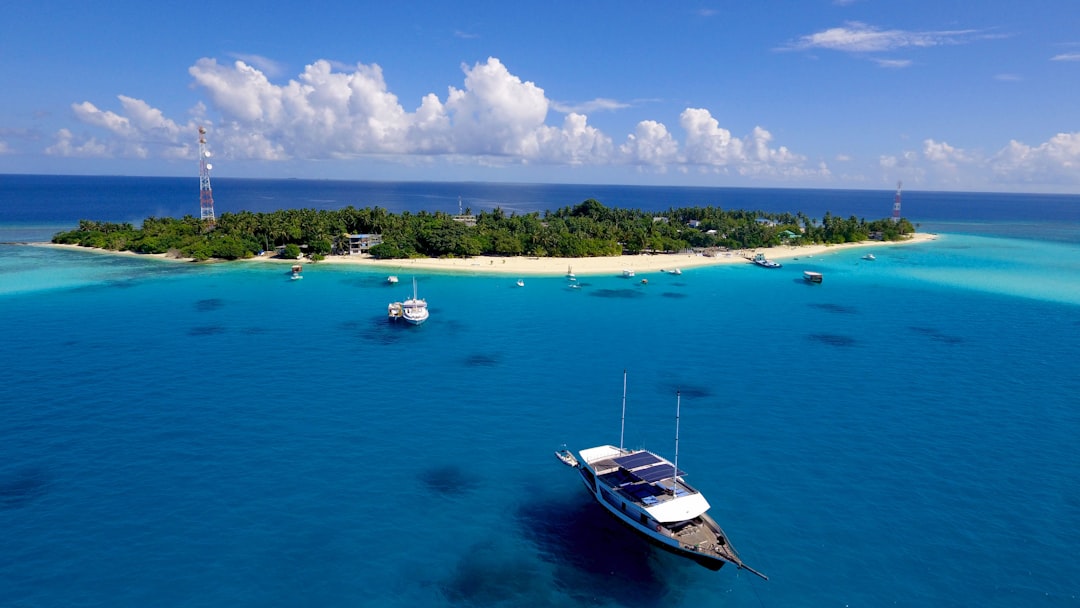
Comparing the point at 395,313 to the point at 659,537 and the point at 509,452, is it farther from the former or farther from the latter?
the point at 659,537

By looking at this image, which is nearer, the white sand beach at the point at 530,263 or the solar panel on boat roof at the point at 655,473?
the solar panel on boat roof at the point at 655,473

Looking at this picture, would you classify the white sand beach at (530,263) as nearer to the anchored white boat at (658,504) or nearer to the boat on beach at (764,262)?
the boat on beach at (764,262)

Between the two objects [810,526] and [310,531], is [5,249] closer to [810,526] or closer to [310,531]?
[310,531]

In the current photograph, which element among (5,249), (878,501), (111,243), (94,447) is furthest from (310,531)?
(5,249)

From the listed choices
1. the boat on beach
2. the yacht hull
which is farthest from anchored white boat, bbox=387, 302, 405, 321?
the boat on beach

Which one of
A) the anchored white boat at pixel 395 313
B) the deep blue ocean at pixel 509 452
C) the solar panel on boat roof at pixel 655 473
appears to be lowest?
the deep blue ocean at pixel 509 452

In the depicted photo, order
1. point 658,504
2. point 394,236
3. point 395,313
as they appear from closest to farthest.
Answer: point 658,504, point 395,313, point 394,236

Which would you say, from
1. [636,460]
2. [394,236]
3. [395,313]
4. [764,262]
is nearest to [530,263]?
[394,236]

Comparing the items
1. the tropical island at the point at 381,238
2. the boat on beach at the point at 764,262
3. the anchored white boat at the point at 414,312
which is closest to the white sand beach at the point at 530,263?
the tropical island at the point at 381,238
